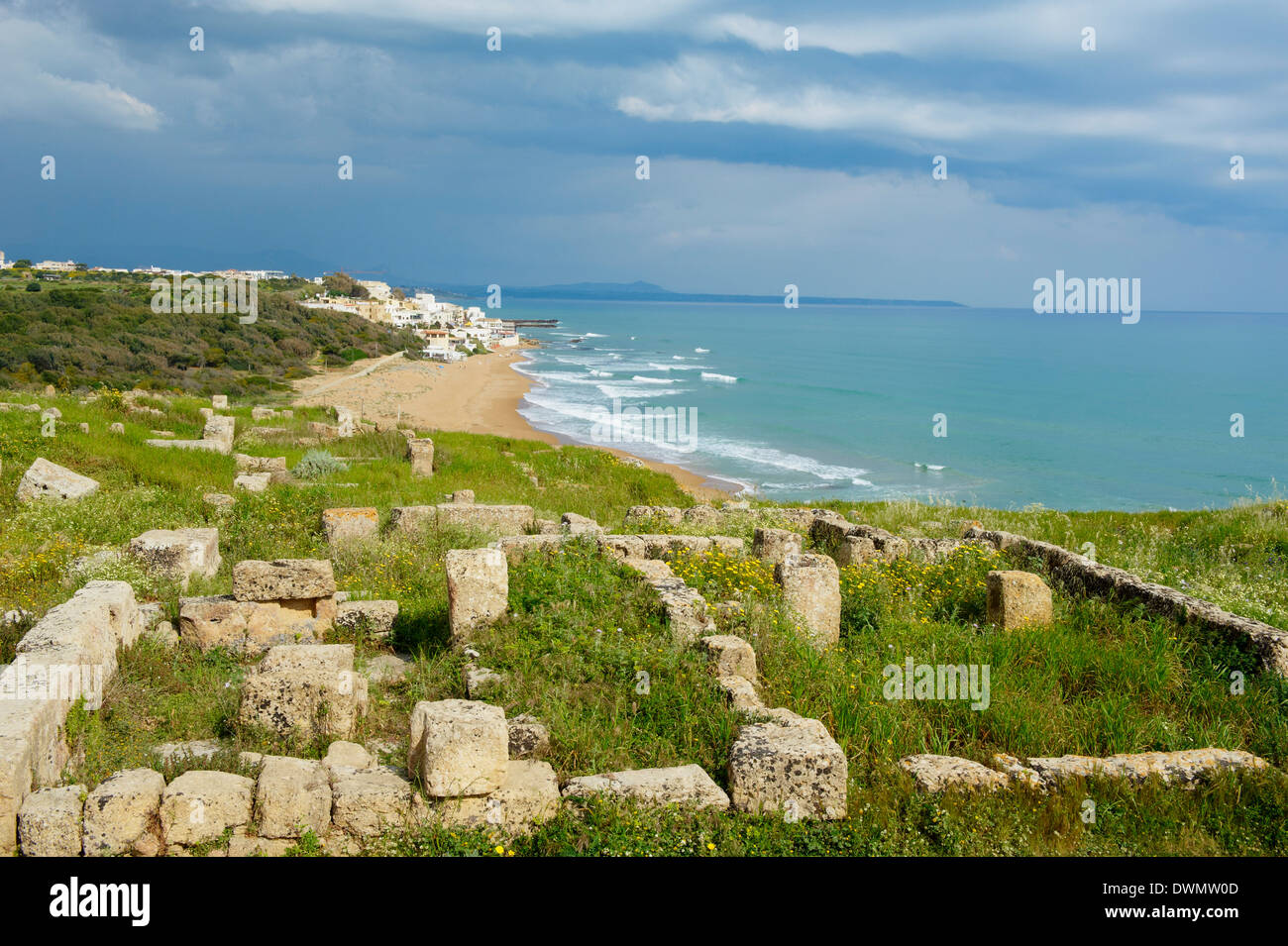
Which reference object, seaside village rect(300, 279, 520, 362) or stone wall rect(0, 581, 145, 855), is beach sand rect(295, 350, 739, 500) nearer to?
seaside village rect(300, 279, 520, 362)

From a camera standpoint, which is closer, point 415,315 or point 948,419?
point 948,419

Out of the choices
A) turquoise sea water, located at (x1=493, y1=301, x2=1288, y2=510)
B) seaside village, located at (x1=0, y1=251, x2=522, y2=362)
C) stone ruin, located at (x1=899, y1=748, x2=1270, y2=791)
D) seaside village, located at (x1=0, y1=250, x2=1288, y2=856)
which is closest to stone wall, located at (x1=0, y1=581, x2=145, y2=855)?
seaside village, located at (x1=0, y1=250, x2=1288, y2=856)

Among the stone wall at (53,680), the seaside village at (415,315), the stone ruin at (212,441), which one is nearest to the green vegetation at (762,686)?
the stone wall at (53,680)

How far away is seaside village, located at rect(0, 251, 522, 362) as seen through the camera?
80.9m

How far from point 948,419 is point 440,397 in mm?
30972

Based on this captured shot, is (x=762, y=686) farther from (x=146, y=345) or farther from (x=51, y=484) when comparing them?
(x=146, y=345)

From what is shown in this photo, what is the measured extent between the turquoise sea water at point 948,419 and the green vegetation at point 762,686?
1995cm

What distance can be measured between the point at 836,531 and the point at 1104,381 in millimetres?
72646

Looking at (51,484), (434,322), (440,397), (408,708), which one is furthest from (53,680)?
(434,322)

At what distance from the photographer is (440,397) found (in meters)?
47.6

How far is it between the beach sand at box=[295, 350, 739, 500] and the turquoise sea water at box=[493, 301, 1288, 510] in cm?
188

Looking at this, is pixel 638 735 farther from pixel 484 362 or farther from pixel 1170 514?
pixel 484 362

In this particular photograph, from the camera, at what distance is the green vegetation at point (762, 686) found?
5.07 m

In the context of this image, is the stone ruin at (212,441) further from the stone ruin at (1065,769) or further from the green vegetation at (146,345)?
the green vegetation at (146,345)
